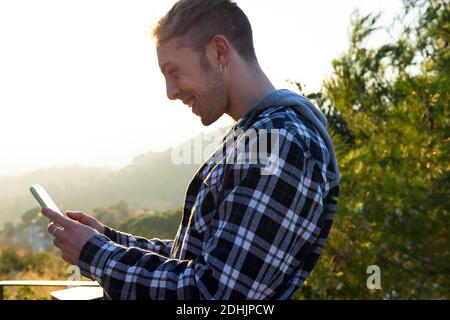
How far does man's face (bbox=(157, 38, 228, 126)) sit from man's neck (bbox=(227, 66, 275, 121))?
0.03 m

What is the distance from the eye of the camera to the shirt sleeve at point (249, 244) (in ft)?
4.36

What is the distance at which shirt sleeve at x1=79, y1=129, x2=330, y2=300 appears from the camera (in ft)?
4.36

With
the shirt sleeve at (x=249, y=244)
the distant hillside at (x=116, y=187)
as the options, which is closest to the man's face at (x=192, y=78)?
the shirt sleeve at (x=249, y=244)

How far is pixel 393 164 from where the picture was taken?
14.6ft

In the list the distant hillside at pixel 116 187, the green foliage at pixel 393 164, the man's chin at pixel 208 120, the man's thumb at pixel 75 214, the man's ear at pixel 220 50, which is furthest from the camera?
the distant hillside at pixel 116 187

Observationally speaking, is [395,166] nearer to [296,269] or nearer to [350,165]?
[350,165]

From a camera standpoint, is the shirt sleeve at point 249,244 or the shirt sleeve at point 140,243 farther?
the shirt sleeve at point 140,243

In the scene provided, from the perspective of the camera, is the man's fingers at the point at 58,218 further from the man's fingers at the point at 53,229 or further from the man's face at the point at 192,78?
the man's face at the point at 192,78

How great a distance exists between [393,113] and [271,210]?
325cm

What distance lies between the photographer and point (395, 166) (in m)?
4.45

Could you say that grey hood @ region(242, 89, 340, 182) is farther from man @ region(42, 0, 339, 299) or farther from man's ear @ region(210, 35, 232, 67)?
man's ear @ region(210, 35, 232, 67)

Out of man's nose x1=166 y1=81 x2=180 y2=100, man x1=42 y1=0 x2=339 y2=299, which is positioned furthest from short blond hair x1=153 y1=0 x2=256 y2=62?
man's nose x1=166 y1=81 x2=180 y2=100

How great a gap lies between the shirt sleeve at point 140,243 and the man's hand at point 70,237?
0.42m
